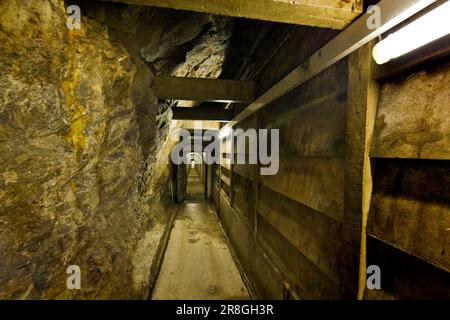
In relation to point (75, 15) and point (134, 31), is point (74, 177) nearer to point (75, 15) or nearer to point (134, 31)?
point (75, 15)

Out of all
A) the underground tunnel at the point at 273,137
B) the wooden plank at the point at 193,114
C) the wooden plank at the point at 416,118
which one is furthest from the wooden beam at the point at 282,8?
the wooden plank at the point at 193,114

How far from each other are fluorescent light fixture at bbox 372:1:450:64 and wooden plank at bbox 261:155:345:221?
841mm

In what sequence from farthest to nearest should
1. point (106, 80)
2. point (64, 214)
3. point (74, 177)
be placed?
1. point (106, 80)
2. point (74, 177)
3. point (64, 214)

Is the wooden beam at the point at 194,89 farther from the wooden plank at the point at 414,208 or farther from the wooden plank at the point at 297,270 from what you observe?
the wooden plank at the point at 414,208

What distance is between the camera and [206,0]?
1.47m

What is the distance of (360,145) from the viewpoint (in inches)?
57.7

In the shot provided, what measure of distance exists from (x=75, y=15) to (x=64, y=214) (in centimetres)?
182

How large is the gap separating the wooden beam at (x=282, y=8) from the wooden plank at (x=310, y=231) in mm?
1709

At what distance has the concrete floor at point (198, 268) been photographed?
14.1 feet

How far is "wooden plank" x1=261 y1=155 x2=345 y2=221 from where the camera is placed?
70.4 inches

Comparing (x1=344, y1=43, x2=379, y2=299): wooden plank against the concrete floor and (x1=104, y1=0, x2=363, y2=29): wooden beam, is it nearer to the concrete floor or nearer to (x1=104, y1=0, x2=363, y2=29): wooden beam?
(x1=104, y1=0, x2=363, y2=29): wooden beam

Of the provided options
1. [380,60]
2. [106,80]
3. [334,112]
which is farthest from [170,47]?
[380,60]

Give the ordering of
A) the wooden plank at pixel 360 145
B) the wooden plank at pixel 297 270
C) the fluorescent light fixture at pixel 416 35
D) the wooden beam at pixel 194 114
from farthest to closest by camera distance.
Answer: the wooden beam at pixel 194 114 → the wooden plank at pixel 297 270 → the wooden plank at pixel 360 145 → the fluorescent light fixture at pixel 416 35

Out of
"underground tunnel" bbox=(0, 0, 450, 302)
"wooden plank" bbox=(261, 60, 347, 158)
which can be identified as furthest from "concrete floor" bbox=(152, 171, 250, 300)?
"wooden plank" bbox=(261, 60, 347, 158)
